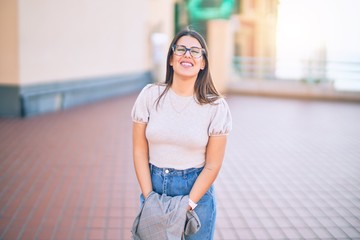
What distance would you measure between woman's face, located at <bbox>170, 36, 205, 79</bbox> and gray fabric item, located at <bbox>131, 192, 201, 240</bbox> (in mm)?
625

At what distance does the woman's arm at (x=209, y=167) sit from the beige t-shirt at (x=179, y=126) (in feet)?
0.10

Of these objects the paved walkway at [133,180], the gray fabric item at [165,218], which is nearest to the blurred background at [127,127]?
the paved walkway at [133,180]

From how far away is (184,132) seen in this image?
88.0 inches

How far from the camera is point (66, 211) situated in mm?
4305

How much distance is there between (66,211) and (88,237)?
24.5 inches

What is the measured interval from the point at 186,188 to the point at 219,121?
381 millimetres

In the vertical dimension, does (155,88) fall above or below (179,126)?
above

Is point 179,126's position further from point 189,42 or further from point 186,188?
point 189,42

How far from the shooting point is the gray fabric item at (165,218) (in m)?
2.19

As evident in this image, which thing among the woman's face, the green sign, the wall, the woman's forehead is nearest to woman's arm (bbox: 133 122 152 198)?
the woman's face

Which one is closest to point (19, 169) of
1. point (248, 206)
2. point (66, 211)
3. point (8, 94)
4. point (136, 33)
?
point (66, 211)

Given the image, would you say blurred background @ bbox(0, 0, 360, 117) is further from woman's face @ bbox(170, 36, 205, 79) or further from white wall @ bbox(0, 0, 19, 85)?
woman's face @ bbox(170, 36, 205, 79)

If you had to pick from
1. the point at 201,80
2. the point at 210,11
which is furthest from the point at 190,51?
the point at 210,11

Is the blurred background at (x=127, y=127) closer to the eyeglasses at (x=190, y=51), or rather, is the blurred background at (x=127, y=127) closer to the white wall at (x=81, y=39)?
the white wall at (x=81, y=39)
